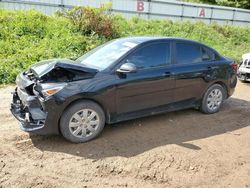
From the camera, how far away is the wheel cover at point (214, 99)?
22.8 feet

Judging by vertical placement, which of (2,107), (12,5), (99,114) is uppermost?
(12,5)

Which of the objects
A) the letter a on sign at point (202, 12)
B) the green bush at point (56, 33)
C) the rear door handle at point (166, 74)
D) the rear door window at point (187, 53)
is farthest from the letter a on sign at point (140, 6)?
the rear door handle at point (166, 74)

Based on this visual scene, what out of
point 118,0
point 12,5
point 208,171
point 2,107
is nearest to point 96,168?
point 208,171

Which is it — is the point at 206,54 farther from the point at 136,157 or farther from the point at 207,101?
the point at 136,157

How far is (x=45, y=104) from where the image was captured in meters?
4.83

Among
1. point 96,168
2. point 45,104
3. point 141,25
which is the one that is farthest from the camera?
point 141,25

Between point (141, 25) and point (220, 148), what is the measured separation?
1154 cm

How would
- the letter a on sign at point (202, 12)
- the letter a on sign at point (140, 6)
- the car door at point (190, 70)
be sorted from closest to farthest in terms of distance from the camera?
the car door at point (190, 70) < the letter a on sign at point (140, 6) < the letter a on sign at point (202, 12)

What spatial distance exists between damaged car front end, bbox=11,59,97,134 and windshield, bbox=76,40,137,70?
38cm

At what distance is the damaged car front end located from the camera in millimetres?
4871

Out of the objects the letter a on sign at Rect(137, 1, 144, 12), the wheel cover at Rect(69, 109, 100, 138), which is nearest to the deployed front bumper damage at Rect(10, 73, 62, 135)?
the wheel cover at Rect(69, 109, 100, 138)

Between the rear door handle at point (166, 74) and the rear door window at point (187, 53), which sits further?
the rear door window at point (187, 53)

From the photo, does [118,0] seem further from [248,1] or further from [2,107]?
[248,1]

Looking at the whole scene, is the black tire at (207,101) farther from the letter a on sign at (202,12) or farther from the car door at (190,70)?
the letter a on sign at (202,12)
